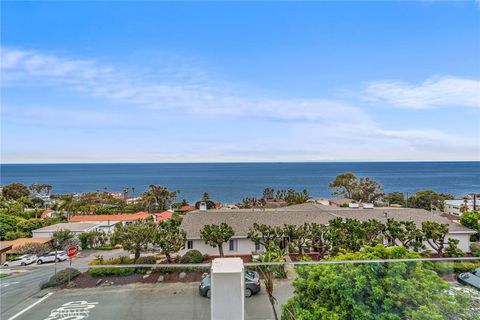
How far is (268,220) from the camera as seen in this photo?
907 inches

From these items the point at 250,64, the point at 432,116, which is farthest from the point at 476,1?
the point at 432,116

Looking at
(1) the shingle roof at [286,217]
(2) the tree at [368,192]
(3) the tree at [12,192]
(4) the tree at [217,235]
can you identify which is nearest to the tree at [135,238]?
(1) the shingle roof at [286,217]

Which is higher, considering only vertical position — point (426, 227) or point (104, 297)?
point (104, 297)

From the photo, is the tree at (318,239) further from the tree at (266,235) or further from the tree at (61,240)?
the tree at (61,240)

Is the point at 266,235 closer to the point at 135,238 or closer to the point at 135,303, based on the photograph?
the point at 135,238

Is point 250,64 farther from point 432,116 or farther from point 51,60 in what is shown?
point 432,116

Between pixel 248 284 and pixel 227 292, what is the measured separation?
0.76 ft

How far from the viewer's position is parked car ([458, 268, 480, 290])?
132 inches

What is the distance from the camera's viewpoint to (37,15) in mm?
15500

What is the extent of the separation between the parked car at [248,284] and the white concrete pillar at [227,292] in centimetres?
8

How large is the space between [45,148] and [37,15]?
72.8m

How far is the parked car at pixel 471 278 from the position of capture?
3.34 meters

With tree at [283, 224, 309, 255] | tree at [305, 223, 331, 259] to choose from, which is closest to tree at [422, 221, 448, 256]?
tree at [305, 223, 331, 259]

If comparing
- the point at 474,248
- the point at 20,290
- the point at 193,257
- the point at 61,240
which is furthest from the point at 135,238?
the point at 474,248
